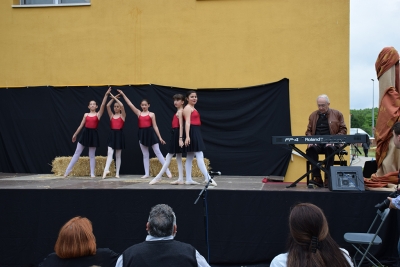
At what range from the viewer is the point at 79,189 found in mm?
5949

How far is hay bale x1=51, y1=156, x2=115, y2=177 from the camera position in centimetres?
945

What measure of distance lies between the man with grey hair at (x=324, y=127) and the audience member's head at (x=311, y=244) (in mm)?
3969

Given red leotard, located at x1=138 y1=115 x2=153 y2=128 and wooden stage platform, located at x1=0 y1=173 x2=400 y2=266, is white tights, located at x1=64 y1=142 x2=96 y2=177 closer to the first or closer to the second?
red leotard, located at x1=138 y1=115 x2=153 y2=128

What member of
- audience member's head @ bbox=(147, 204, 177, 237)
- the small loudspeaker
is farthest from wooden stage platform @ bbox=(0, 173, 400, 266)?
audience member's head @ bbox=(147, 204, 177, 237)

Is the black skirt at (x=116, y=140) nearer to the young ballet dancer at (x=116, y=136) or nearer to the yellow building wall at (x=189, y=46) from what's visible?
the young ballet dancer at (x=116, y=136)

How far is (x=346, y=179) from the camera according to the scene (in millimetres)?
5590

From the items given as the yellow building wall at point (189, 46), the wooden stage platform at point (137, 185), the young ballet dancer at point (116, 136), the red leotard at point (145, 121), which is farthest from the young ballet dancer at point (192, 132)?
the yellow building wall at point (189, 46)

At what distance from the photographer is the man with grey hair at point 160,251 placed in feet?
8.72

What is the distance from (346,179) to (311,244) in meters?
3.63

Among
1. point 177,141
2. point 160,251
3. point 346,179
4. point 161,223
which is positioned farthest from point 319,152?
point 160,251

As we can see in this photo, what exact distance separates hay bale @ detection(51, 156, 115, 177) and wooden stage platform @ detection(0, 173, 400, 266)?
3367mm

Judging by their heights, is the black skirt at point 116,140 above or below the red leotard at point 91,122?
below

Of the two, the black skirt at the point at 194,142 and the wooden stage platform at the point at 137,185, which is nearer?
the wooden stage platform at the point at 137,185

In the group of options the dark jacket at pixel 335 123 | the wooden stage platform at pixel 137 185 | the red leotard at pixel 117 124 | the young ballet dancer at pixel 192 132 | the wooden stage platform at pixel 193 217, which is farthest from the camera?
the red leotard at pixel 117 124
